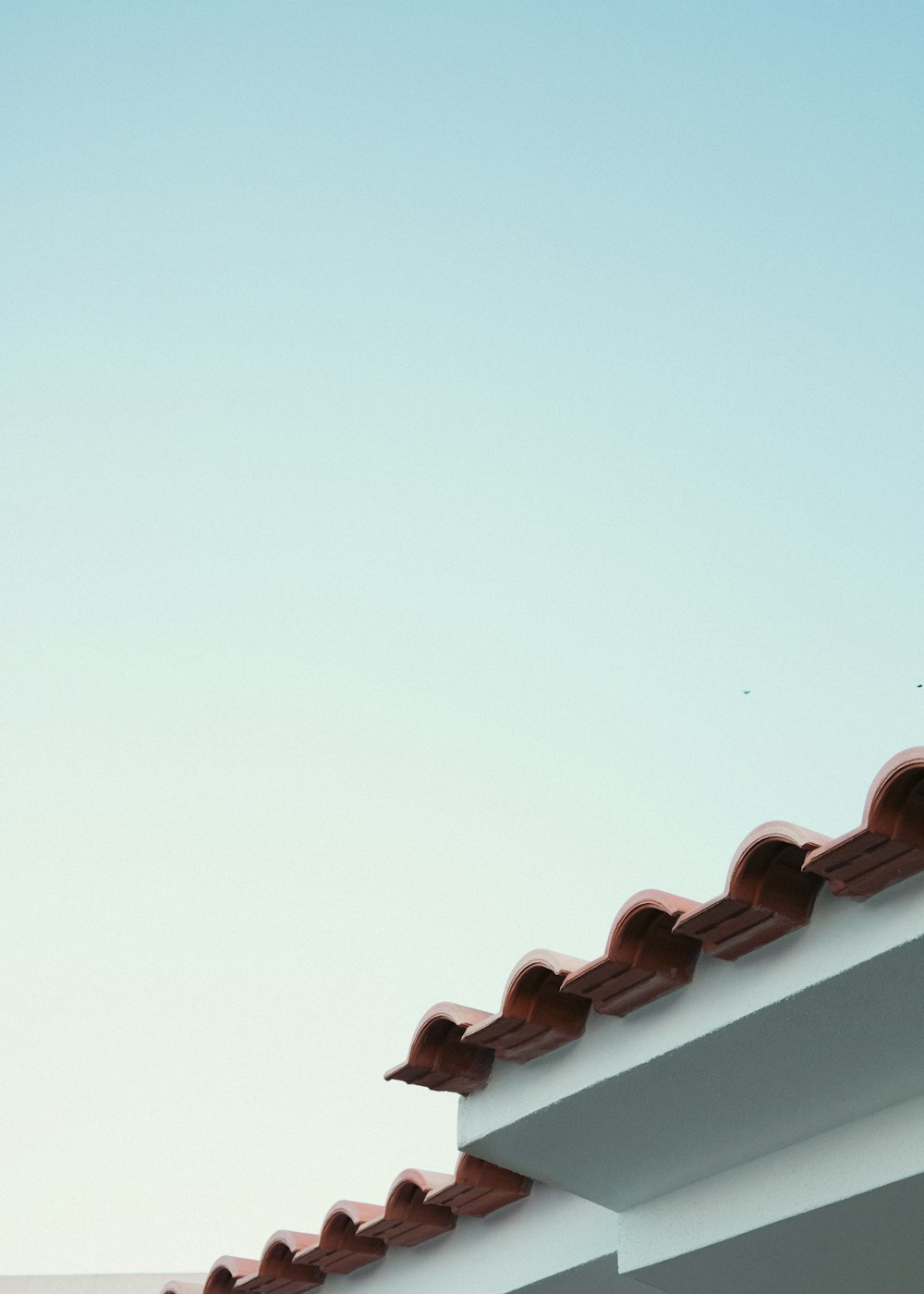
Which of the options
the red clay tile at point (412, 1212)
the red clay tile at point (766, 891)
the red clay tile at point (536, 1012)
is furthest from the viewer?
the red clay tile at point (412, 1212)

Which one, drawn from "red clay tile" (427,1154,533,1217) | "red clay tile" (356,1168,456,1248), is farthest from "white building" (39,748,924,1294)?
"red clay tile" (356,1168,456,1248)

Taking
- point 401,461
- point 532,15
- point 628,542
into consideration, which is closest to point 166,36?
point 532,15

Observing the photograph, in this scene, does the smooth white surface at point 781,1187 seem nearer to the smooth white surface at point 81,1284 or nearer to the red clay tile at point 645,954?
the red clay tile at point 645,954

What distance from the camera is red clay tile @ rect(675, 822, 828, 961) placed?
12.3 feet

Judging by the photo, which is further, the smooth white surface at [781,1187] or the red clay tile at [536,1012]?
the red clay tile at [536,1012]

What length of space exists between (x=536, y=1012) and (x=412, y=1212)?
1.66 m

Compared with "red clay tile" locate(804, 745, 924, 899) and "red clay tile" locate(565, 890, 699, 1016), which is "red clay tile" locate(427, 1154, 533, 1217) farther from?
"red clay tile" locate(804, 745, 924, 899)

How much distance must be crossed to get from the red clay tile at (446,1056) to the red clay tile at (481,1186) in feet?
2.37

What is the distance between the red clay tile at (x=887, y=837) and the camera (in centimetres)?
346

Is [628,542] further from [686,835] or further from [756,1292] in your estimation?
[756,1292]

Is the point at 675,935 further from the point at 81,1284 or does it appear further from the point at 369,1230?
the point at 81,1284

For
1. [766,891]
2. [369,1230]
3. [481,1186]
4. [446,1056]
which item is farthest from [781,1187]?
[369,1230]

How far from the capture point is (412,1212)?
5566mm

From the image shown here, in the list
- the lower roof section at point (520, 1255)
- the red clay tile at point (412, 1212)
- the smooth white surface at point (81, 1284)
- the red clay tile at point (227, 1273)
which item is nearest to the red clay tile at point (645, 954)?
the lower roof section at point (520, 1255)
